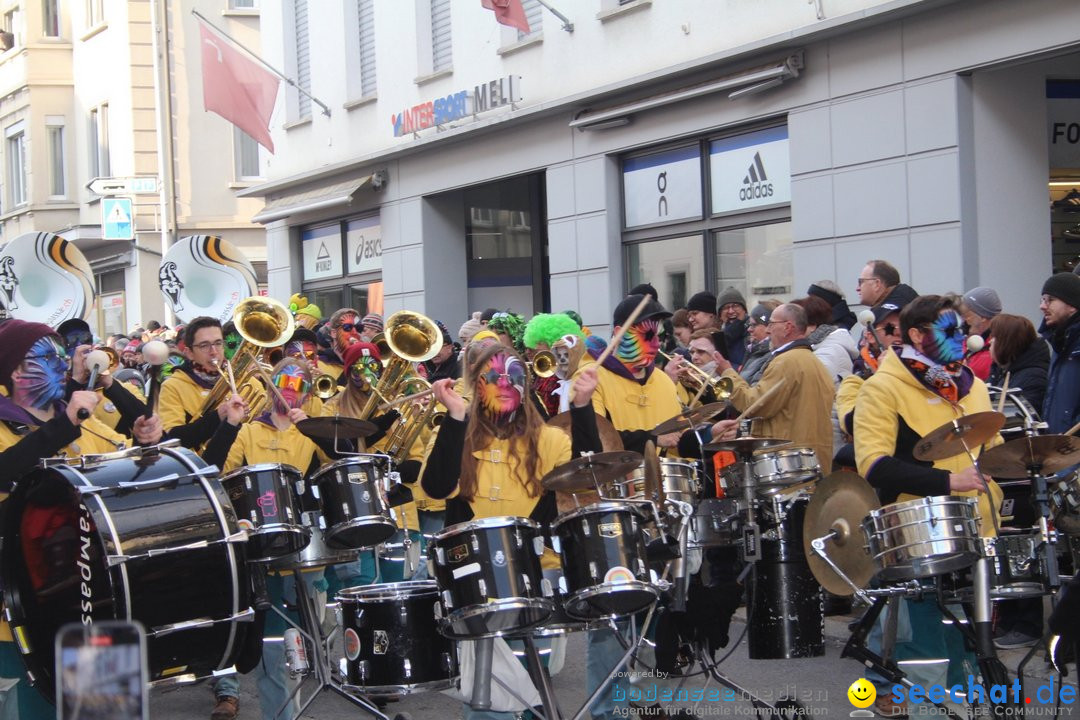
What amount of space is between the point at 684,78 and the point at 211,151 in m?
17.4

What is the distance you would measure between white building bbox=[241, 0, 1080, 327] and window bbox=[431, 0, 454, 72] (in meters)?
0.04

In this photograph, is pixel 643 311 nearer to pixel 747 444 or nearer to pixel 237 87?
pixel 747 444

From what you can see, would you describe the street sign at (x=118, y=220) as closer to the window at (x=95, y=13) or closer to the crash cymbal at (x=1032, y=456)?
the window at (x=95, y=13)

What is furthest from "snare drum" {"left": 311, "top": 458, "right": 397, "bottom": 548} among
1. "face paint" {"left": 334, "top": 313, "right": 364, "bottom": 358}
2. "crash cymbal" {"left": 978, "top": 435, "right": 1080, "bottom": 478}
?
"face paint" {"left": 334, "top": 313, "right": 364, "bottom": 358}

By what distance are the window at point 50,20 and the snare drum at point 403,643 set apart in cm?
2908

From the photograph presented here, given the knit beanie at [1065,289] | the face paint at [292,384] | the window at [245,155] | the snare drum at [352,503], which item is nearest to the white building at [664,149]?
the knit beanie at [1065,289]

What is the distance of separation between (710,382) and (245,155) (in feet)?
73.7

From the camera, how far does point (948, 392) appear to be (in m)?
5.48

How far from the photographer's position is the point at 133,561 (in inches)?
178

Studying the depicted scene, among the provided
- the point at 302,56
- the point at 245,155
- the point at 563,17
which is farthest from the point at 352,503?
the point at 245,155

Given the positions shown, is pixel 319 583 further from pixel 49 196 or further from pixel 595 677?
pixel 49 196

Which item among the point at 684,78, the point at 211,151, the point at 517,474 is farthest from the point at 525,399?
the point at 211,151

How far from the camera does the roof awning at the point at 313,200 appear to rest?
18300mm

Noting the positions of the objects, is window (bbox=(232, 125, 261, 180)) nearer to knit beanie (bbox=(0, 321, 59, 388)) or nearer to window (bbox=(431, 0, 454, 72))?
window (bbox=(431, 0, 454, 72))
